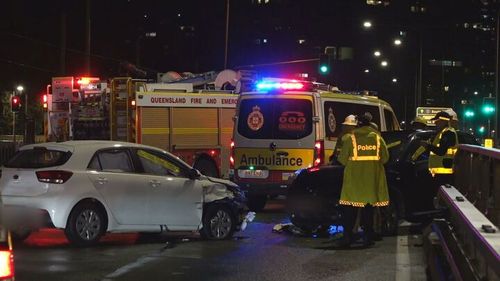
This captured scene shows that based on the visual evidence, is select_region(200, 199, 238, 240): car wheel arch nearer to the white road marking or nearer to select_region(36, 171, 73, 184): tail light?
the white road marking

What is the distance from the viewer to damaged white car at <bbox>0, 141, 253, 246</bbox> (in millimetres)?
9086

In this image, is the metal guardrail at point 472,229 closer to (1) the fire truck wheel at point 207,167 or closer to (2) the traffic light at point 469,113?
(1) the fire truck wheel at point 207,167

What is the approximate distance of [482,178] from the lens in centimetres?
546

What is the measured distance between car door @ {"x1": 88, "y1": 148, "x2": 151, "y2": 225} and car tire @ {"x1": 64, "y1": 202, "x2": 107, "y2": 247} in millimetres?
189

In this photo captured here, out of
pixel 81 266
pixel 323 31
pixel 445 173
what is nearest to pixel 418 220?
pixel 445 173

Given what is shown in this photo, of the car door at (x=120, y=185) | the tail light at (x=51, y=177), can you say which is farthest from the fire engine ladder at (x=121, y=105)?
the tail light at (x=51, y=177)

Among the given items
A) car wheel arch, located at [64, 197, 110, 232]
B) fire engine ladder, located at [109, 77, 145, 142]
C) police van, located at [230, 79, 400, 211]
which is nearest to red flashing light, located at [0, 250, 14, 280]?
car wheel arch, located at [64, 197, 110, 232]

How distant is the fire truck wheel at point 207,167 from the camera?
17172mm

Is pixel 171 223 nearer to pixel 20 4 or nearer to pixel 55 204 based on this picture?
pixel 55 204

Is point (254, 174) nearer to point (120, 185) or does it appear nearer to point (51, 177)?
point (120, 185)

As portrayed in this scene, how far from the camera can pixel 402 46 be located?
358 feet

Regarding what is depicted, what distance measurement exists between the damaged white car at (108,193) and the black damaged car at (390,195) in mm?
1011

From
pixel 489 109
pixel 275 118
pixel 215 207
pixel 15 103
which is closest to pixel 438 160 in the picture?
pixel 215 207

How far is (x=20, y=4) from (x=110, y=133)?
2451 cm
